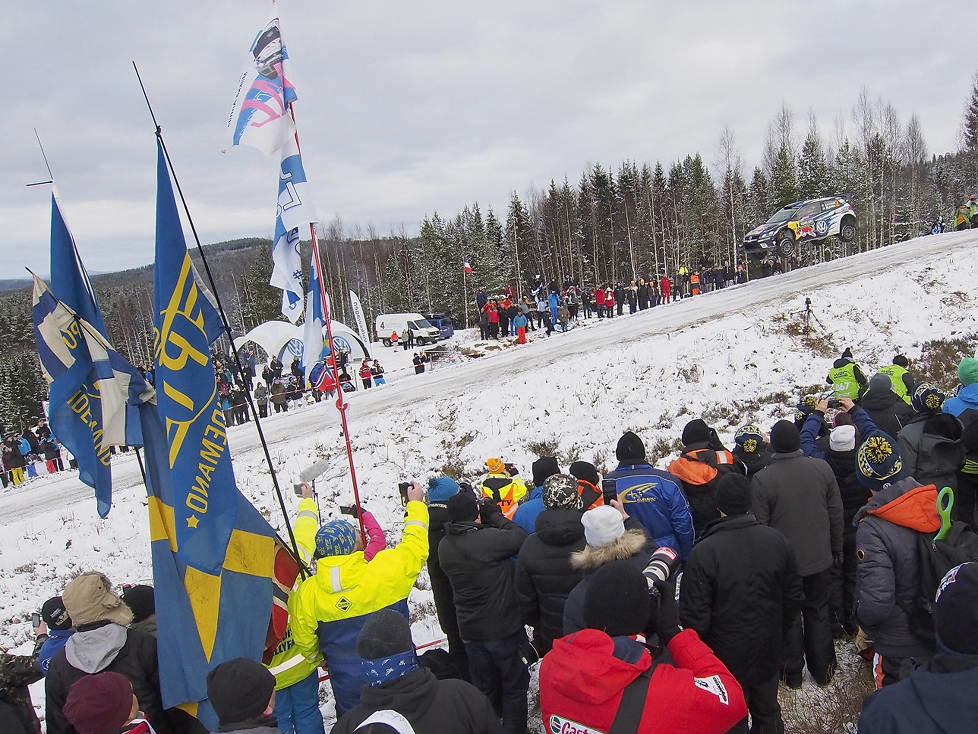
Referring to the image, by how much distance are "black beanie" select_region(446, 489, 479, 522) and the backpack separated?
2.67m

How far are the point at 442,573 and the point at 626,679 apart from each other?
2897 mm

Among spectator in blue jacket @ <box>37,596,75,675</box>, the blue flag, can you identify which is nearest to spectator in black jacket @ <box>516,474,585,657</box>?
the blue flag

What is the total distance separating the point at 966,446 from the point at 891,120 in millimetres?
61267

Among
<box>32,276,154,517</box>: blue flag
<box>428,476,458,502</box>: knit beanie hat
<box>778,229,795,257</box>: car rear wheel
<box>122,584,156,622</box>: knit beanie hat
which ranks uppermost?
<box>778,229,795,257</box>: car rear wheel

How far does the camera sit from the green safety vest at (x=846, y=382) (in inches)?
287

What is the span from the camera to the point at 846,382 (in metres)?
7.30

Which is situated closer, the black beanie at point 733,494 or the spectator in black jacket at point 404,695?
the spectator in black jacket at point 404,695

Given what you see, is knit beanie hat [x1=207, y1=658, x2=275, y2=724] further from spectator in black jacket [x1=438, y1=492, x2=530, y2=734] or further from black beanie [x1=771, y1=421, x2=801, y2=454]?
black beanie [x1=771, y1=421, x2=801, y2=454]

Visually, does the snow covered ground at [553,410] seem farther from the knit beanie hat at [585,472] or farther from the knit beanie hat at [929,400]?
the knit beanie hat at [929,400]

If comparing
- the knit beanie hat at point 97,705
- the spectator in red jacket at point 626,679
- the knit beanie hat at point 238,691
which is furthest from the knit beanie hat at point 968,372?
the knit beanie hat at point 97,705

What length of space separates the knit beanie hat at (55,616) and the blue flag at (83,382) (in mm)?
682

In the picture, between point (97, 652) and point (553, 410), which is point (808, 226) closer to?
point (553, 410)

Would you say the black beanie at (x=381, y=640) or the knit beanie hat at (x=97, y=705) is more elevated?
the black beanie at (x=381, y=640)

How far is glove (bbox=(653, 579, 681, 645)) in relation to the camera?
2.52 meters
